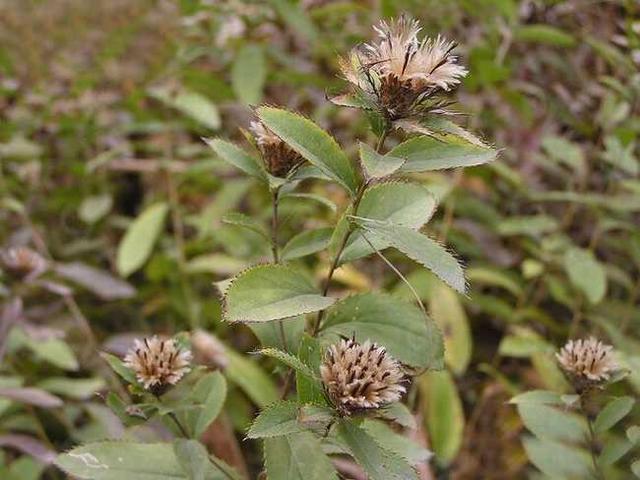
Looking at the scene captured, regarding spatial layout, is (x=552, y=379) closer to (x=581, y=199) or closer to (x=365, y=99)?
(x=581, y=199)

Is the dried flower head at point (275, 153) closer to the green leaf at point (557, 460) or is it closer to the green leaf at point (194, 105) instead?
the green leaf at point (557, 460)

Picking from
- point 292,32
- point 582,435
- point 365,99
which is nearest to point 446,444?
point 582,435

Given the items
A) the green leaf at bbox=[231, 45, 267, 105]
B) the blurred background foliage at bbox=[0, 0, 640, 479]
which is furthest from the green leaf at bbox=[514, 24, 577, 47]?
the green leaf at bbox=[231, 45, 267, 105]

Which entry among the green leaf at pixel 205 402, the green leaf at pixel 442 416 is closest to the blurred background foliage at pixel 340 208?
the green leaf at pixel 442 416

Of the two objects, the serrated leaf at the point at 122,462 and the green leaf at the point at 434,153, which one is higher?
the green leaf at the point at 434,153

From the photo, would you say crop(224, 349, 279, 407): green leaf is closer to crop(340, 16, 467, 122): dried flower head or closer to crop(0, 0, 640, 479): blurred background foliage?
crop(0, 0, 640, 479): blurred background foliage
